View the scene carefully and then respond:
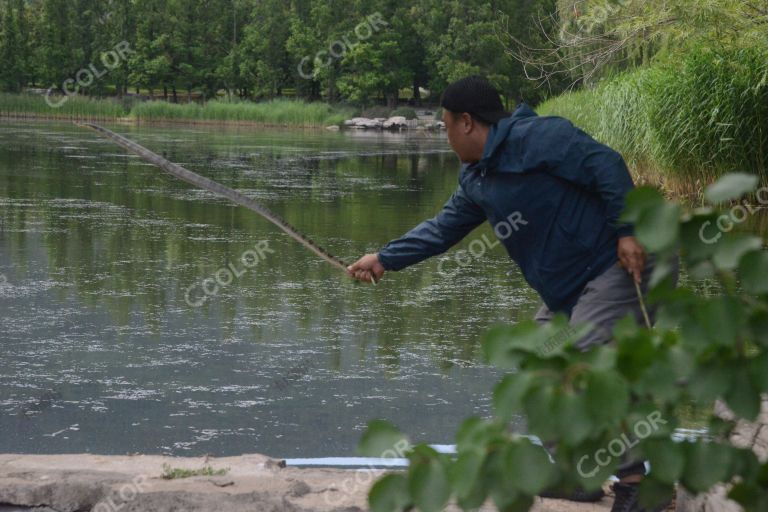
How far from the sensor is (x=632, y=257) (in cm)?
324

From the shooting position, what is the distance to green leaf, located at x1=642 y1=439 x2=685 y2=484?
1224 millimetres

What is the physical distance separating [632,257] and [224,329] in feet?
14.7

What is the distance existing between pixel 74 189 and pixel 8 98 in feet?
110

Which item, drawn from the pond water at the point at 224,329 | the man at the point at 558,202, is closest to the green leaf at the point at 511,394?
the man at the point at 558,202

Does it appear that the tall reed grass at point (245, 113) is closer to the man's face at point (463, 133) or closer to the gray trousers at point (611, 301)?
the man's face at point (463, 133)

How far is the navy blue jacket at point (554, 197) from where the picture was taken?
3295 mm

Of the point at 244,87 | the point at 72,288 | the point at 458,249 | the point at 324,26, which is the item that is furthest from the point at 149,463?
the point at 244,87

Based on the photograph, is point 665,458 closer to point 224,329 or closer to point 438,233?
point 438,233

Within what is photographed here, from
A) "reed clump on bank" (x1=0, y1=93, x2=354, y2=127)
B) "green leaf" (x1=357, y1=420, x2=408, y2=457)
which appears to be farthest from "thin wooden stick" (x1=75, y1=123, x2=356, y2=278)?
"reed clump on bank" (x1=0, y1=93, x2=354, y2=127)

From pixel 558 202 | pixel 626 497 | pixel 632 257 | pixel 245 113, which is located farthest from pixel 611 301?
pixel 245 113

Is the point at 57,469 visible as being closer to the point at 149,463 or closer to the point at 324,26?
the point at 149,463

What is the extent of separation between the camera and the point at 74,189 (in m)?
16.9

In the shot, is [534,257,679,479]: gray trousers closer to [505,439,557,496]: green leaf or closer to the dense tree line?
[505,439,557,496]: green leaf

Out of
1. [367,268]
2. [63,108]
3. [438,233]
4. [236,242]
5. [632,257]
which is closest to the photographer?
[632,257]
